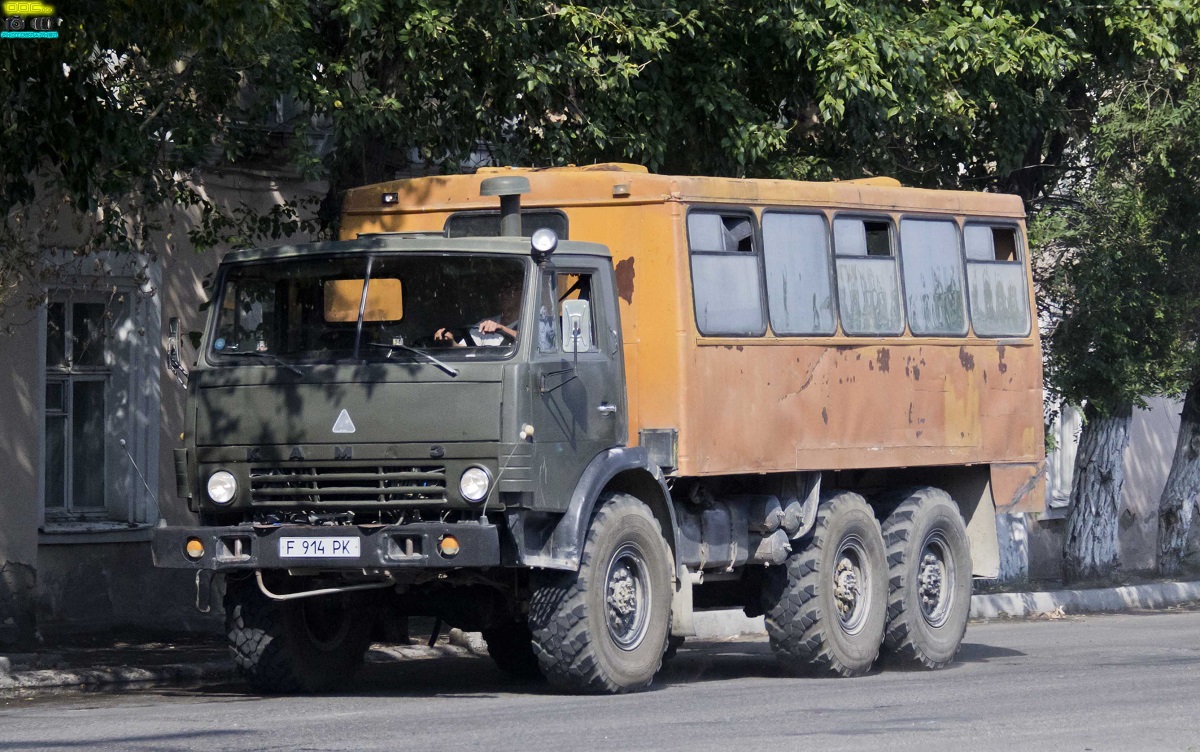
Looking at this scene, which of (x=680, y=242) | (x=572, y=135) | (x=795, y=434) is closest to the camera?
(x=680, y=242)

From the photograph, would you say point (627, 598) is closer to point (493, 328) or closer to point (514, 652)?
point (493, 328)

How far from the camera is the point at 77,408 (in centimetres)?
1703

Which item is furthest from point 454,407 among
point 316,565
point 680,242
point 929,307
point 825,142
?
point 825,142

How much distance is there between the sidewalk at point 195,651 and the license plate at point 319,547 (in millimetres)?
2977

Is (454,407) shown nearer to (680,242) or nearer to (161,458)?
(680,242)

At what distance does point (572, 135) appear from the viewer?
14898 mm

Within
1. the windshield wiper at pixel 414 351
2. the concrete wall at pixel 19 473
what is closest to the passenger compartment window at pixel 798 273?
the windshield wiper at pixel 414 351

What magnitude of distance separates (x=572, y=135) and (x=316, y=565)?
5.34 m

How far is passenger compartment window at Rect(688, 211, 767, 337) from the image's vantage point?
11.9 metres

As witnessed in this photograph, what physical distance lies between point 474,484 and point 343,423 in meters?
0.79

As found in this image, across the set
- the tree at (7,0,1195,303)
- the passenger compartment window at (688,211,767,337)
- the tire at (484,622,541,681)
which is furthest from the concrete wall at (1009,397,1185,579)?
the passenger compartment window at (688,211,767,337)

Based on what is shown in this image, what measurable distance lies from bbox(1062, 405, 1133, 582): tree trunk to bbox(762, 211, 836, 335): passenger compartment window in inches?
411

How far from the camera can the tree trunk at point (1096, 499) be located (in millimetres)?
22781

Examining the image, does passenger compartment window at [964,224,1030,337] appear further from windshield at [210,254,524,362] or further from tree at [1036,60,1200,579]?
windshield at [210,254,524,362]
